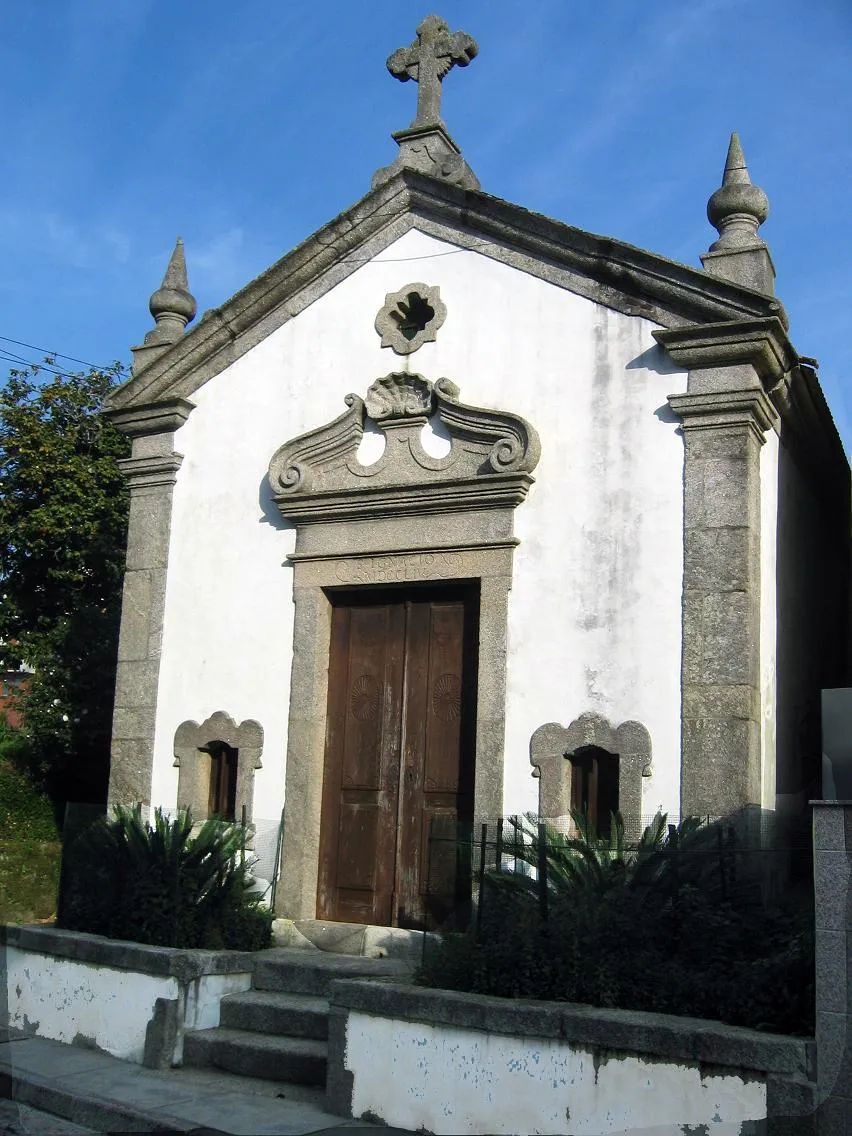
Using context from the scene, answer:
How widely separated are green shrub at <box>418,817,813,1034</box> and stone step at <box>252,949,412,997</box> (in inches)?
39.7

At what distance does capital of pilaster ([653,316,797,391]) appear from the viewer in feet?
25.1

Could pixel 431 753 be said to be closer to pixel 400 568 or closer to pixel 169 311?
pixel 400 568

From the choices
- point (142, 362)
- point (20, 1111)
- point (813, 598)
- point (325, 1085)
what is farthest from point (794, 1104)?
point (142, 362)

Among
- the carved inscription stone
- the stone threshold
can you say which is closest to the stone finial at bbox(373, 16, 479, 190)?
the carved inscription stone

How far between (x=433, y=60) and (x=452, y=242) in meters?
1.70

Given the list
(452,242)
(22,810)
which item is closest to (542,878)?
(452,242)

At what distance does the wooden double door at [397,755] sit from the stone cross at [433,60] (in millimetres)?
3949

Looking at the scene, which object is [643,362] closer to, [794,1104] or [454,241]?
[454,241]

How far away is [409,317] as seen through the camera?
361 inches

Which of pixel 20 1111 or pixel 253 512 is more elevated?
pixel 253 512

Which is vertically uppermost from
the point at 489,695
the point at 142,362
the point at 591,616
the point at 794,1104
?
the point at 142,362

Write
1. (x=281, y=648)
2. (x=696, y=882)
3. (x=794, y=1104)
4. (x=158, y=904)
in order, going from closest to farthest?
(x=794, y=1104) → (x=696, y=882) → (x=158, y=904) → (x=281, y=648)

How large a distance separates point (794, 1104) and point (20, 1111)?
403 cm

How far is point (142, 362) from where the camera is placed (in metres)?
10.3
